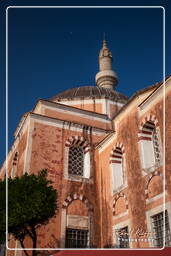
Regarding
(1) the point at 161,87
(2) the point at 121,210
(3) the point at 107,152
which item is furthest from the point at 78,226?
(1) the point at 161,87

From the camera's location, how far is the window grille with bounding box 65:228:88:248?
12.6 metres

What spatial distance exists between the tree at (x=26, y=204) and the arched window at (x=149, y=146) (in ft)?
12.6

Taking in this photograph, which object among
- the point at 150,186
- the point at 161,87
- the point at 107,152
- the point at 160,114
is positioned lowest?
the point at 150,186

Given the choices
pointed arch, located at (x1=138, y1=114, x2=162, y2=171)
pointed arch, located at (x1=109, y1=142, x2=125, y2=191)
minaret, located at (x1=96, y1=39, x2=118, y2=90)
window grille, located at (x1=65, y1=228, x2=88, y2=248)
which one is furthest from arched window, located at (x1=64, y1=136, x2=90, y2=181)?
minaret, located at (x1=96, y1=39, x2=118, y2=90)

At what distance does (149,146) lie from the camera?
11703 millimetres

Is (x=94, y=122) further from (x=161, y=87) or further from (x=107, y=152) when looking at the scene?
(x=161, y=87)

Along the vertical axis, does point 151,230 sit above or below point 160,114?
below

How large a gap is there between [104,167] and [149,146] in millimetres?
3195

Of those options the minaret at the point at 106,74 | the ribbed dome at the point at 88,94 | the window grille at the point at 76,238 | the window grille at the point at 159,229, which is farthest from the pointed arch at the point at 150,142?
the minaret at the point at 106,74

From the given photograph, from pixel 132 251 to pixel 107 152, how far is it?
757 cm

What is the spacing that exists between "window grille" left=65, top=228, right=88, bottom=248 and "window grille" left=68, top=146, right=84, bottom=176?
2707 mm

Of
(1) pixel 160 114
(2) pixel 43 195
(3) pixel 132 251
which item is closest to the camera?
(3) pixel 132 251

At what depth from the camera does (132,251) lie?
683cm

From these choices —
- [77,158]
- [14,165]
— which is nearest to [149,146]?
[77,158]
